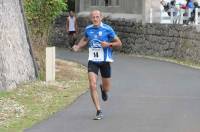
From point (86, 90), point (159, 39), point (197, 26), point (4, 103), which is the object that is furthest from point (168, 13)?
point (4, 103)

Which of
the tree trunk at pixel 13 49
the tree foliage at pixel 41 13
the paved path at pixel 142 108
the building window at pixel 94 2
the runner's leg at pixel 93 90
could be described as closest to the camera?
the paved path at pixel 142 108

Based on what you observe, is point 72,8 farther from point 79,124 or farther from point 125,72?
point 79,124

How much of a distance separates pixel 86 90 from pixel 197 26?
396 inches

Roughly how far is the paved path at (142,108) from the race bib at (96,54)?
3.26 ft

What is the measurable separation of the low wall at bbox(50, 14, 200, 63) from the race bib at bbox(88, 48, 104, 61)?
12633mm

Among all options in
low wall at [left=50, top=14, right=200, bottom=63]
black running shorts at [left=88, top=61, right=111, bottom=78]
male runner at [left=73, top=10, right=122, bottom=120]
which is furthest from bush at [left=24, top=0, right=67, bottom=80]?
low wall at [left=50, top=14, right=200, bottom=63]

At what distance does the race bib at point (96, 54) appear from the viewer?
10852 millimetres

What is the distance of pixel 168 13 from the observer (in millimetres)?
27312

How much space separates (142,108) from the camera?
11930mm

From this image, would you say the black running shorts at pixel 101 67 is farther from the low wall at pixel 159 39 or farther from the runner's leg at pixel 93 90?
the low wall at pixel 159 39

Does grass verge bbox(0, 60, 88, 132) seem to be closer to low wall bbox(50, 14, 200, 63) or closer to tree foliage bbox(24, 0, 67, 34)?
tree foliage bbox(24, 0, 67, 34)

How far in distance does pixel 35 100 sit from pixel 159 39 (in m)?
14.8

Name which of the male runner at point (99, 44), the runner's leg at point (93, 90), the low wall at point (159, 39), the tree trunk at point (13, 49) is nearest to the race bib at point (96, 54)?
the male runner at point (99, 44)

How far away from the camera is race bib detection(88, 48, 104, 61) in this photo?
10852 mm
